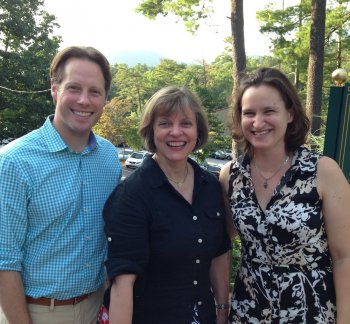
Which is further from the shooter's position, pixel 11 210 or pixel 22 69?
pixel 22 69

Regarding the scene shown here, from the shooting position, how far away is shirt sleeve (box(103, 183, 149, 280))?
1999 millimetres

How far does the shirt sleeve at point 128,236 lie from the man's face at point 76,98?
523mm

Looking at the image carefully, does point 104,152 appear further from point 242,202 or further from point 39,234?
point 242,202

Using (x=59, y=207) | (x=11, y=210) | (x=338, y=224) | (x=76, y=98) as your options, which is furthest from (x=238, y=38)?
(x=11, y=210)

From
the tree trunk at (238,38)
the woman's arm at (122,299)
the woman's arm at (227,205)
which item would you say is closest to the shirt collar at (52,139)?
the woman's arm at (122,299)

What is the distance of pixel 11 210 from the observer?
198cm

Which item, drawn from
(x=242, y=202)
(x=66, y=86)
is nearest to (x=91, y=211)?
(x=66, y=86)

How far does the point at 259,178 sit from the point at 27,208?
1336 millimetres

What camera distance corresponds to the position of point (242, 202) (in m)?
2.34

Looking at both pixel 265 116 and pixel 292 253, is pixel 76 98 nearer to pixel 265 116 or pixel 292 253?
pixel 265 116

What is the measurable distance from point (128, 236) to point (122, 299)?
327 millimetres

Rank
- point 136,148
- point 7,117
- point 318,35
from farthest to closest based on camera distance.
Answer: point 136,148
point 7,117
point 318,35

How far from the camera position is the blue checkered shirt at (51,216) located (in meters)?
2.00

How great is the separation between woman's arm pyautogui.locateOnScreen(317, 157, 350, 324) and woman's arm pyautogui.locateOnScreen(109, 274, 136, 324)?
1098mm
